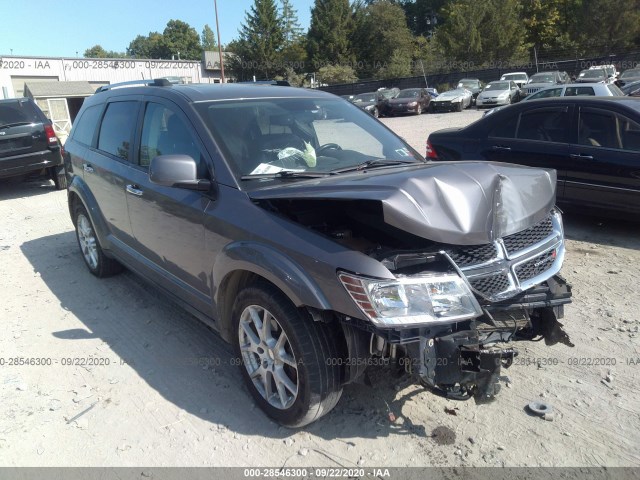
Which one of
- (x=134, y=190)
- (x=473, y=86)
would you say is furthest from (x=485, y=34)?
(x=134, y=190)

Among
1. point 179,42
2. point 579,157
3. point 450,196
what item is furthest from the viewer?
point 179,42

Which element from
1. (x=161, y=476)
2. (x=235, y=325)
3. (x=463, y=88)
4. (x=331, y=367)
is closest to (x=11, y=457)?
(x=161, y=476)

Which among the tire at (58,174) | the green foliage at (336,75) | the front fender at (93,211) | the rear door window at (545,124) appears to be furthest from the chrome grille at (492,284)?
the green foliage at (336,75)

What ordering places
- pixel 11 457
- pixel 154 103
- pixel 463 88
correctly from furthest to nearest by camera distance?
1. pixel 463 88
2. pixel 154 103
3. pixel 11 457

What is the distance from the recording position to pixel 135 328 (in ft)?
13.9

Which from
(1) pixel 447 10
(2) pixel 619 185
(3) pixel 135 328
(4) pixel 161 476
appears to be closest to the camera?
(4) pixel 161 476

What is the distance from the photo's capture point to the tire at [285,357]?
261 centimetres

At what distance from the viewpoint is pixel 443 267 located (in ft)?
8.18

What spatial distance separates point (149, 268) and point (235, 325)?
132 cm

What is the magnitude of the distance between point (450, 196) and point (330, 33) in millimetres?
61644

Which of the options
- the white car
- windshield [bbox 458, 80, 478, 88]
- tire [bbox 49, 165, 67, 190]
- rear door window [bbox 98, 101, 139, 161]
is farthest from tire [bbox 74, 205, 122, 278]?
windshield [bbox 458, 80, 478, 88]

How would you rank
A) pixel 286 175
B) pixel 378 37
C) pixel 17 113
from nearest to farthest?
pixel 286 175 → pixel 17 113 → pixel 378 37

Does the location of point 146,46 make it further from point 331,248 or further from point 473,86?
Result: point 331,248

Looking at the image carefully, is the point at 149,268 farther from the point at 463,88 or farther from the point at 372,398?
the point at 463,88
